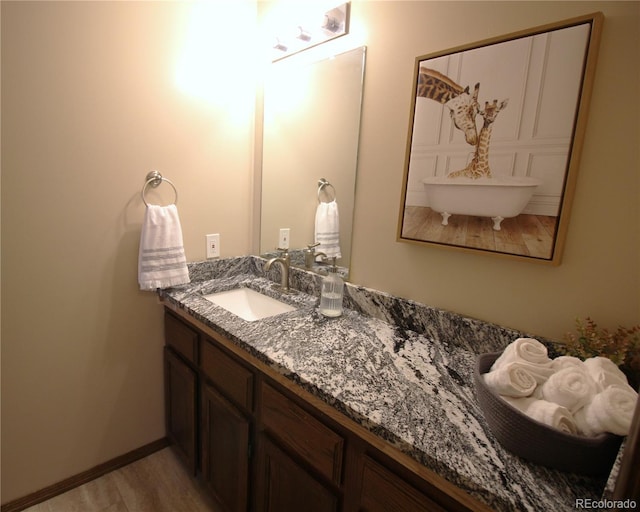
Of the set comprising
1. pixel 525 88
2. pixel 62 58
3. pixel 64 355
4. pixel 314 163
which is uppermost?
pixel 62 58

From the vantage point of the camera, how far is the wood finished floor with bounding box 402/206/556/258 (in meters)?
0.97

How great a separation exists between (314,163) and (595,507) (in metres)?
1.45

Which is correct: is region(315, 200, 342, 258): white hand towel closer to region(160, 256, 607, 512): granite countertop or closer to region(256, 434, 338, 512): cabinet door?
region(160, 256, 607, 512): granite countertop

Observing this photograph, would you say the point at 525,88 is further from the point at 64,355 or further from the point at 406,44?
the point at 64,355

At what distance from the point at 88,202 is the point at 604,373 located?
1.72m

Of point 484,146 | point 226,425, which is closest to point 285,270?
point 226,425

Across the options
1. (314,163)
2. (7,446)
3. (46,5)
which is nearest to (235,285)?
(314,163)

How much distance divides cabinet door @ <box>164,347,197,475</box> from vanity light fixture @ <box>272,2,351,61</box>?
152cm

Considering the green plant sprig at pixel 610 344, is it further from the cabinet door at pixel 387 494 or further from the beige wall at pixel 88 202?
the beige wall at pixel 88 202

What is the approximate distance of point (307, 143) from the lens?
1.66 m

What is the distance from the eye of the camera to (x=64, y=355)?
4.70ft

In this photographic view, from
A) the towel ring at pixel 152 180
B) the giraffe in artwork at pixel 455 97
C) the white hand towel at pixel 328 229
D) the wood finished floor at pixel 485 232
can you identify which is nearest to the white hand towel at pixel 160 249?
the towel ring at pixel 152 180

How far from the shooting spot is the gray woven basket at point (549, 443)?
0.61m

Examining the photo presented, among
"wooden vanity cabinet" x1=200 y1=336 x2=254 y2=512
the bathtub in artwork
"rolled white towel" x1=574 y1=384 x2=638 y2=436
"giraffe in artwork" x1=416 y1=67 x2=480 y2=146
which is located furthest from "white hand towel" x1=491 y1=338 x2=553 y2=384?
"wooden vanity cabinet" x1=200 y1=336 x2=254 y2=512
